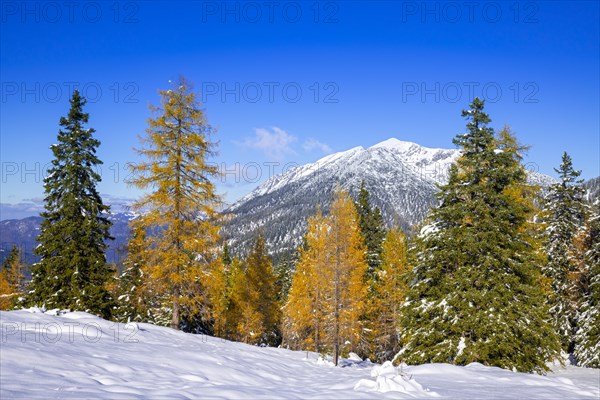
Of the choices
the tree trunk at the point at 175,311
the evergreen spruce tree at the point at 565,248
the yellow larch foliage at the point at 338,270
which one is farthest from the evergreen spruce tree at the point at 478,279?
the evergreen spruce tree at the point at 565,248

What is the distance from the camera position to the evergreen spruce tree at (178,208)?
58.9 feet

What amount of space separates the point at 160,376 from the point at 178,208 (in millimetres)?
11724

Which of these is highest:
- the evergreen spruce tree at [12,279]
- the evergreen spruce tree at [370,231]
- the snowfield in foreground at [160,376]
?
the evergreen spruce tree at [370,231]

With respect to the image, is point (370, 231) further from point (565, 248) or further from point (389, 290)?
point (565, 248)

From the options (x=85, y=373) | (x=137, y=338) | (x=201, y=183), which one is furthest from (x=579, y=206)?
(x=85, y=373)

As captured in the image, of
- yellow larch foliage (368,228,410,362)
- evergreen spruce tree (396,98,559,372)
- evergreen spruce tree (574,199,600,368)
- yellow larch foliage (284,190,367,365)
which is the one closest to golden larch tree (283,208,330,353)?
yellow larch foliage (284,190,367,365)

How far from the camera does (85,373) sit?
663cm

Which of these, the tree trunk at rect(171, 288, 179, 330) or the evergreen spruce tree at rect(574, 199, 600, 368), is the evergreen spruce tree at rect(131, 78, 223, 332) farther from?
the evergreen spruce tree at rect(574, 199, 600, 368)

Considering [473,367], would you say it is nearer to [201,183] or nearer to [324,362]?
[324,362]

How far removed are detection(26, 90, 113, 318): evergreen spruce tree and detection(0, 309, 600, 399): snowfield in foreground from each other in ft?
33.0

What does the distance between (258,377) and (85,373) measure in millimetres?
3879

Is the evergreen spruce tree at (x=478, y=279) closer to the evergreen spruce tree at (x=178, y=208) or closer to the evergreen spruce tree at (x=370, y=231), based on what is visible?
the evergreen spruce tree at (x=178, y=208)

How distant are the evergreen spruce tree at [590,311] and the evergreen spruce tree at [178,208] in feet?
72.5

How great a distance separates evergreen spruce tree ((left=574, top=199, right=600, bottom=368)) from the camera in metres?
22.5
